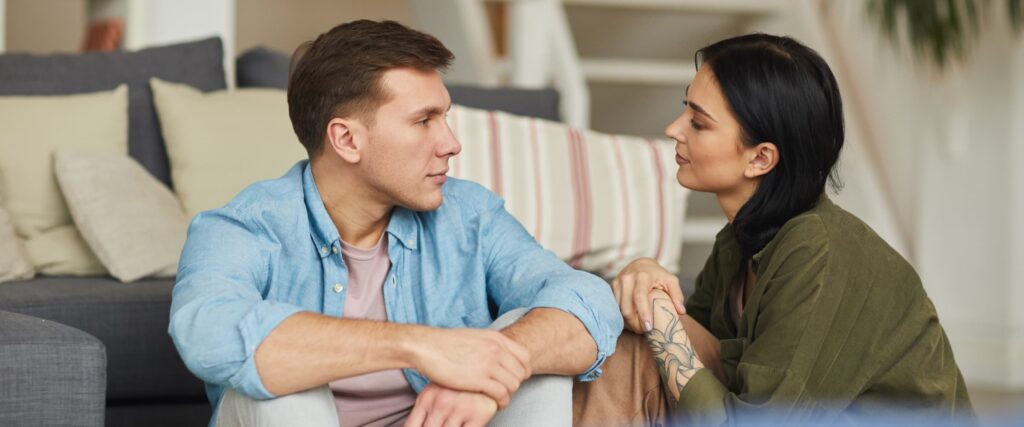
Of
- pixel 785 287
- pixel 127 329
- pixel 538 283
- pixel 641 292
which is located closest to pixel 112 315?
pixel 127 329

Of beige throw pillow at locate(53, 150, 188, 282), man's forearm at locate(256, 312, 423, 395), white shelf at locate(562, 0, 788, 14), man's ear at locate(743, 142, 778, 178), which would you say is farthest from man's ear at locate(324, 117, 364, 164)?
white shelf at locate(562, 0, 788, 14)

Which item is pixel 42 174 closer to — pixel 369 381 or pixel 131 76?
pixel 131 76

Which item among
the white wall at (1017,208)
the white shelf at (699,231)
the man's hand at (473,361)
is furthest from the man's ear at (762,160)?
the white wall at (1017,208)

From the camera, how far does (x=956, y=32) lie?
3.41 m

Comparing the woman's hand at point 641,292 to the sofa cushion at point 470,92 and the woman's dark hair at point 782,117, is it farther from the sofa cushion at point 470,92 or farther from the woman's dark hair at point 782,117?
the sofa cushion at point 470,92

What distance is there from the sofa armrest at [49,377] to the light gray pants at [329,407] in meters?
0.17

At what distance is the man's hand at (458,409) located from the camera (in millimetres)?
1436

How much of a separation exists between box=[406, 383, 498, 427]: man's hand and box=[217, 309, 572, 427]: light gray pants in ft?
0.29

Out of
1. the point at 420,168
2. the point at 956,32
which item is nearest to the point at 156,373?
the point at 420,168

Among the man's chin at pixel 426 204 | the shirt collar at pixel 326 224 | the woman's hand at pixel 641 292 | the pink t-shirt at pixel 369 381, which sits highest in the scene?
the man's chin at pixel 426 204

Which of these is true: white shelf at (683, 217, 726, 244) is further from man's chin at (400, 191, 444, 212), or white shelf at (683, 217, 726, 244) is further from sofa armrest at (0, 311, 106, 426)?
sofa armrest at (0, 311, 106, 426)

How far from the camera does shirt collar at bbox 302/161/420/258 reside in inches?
65.4

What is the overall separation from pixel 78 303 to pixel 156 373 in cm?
18

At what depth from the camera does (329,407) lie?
1.45 metres
